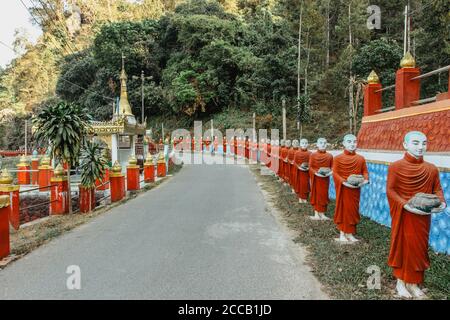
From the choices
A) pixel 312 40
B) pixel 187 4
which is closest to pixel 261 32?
pixel 312 40

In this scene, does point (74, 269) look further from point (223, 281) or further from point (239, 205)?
point (239, 205)

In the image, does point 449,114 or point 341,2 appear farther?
point 341,2

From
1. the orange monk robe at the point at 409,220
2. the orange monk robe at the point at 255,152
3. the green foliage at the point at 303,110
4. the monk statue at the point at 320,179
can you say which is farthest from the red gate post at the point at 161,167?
the orange monk robe at the point at 409,220

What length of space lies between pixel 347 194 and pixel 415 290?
239 cm

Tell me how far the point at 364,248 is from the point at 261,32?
37855 mm

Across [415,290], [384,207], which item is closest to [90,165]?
[384,207]

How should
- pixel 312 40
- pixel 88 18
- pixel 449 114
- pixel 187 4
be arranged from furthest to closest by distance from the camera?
pixel 88 18 → pixel 187 4 → pixel 312 40 → pixel 449 114

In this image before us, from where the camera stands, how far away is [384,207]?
7965 mm

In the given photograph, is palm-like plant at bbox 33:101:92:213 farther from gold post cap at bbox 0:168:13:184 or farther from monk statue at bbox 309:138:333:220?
monk statue at bbox 309:138:333:220

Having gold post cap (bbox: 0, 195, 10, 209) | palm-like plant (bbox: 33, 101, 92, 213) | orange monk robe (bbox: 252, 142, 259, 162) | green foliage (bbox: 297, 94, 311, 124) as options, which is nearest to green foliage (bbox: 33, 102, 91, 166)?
palm-like plant (bbox: 33, 101, 92, 213)

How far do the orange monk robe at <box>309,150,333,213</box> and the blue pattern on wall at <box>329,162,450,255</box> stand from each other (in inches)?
42.2

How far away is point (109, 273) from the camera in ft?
17.5

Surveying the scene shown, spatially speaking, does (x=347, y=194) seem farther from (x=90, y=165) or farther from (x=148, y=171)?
(x=148, y=171)

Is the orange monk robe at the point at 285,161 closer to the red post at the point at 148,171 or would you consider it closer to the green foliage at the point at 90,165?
the red post at the point at 148,171
